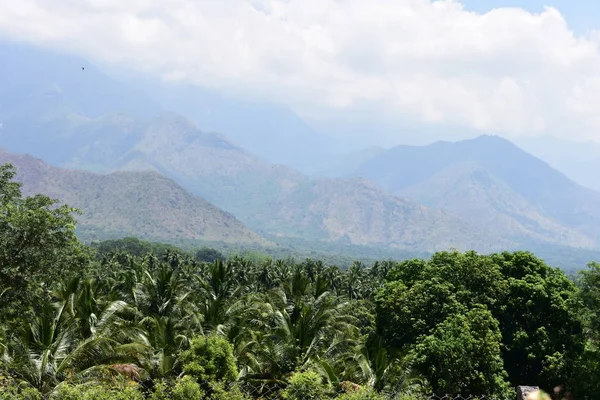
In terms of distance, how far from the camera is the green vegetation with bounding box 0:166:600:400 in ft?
62.5

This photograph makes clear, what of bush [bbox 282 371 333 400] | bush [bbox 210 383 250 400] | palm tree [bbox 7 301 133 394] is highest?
bush [bbox 282 371 333 400]

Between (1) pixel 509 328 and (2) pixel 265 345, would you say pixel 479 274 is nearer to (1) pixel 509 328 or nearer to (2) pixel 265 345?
(1) pixel 509 328

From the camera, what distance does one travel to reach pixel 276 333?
24.6 metres

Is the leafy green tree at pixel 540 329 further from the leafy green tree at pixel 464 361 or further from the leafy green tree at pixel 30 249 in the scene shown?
the leafy green tree at pixel 30 249

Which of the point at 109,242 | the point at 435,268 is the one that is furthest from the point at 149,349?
the point at 109,242

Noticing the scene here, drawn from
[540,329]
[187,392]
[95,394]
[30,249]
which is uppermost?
[30,249]

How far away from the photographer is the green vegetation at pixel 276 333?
62.5 feet

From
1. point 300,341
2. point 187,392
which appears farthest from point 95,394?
point 300,341

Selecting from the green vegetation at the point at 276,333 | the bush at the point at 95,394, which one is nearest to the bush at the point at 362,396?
the green vegetation at the point at 276,333

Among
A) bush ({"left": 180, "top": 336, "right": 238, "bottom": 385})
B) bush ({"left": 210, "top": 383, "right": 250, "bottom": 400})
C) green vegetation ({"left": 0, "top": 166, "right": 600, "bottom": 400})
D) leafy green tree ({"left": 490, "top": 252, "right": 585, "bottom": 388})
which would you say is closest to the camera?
bush ({"left": 210, "top": 383, "right": 250, "bottom": 400})

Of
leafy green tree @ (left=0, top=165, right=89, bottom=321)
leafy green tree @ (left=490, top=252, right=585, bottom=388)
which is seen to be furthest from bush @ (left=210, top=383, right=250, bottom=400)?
leafy green tree @ (left=490, top=252, right=585, bottom=388)

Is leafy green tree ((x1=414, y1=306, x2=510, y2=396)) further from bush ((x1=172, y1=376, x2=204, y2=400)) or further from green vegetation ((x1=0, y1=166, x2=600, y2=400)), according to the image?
bush ((x1=172, y1=376, x2=204, y2=400))

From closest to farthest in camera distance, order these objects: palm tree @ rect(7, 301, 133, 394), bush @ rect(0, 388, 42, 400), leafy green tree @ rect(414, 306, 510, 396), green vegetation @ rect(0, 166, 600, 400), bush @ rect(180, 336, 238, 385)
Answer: bush @ rect(0, 388, 42, 400) → palm tree @ rect(7, 301, 133, 394) → bush @ rect(180, 336, 238, 385) → green vegetation @ rect(0, 166, 600, 400) → leafy green tree @ rect(414, 306, 510, 396)

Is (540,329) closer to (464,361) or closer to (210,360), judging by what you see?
(464,361)
